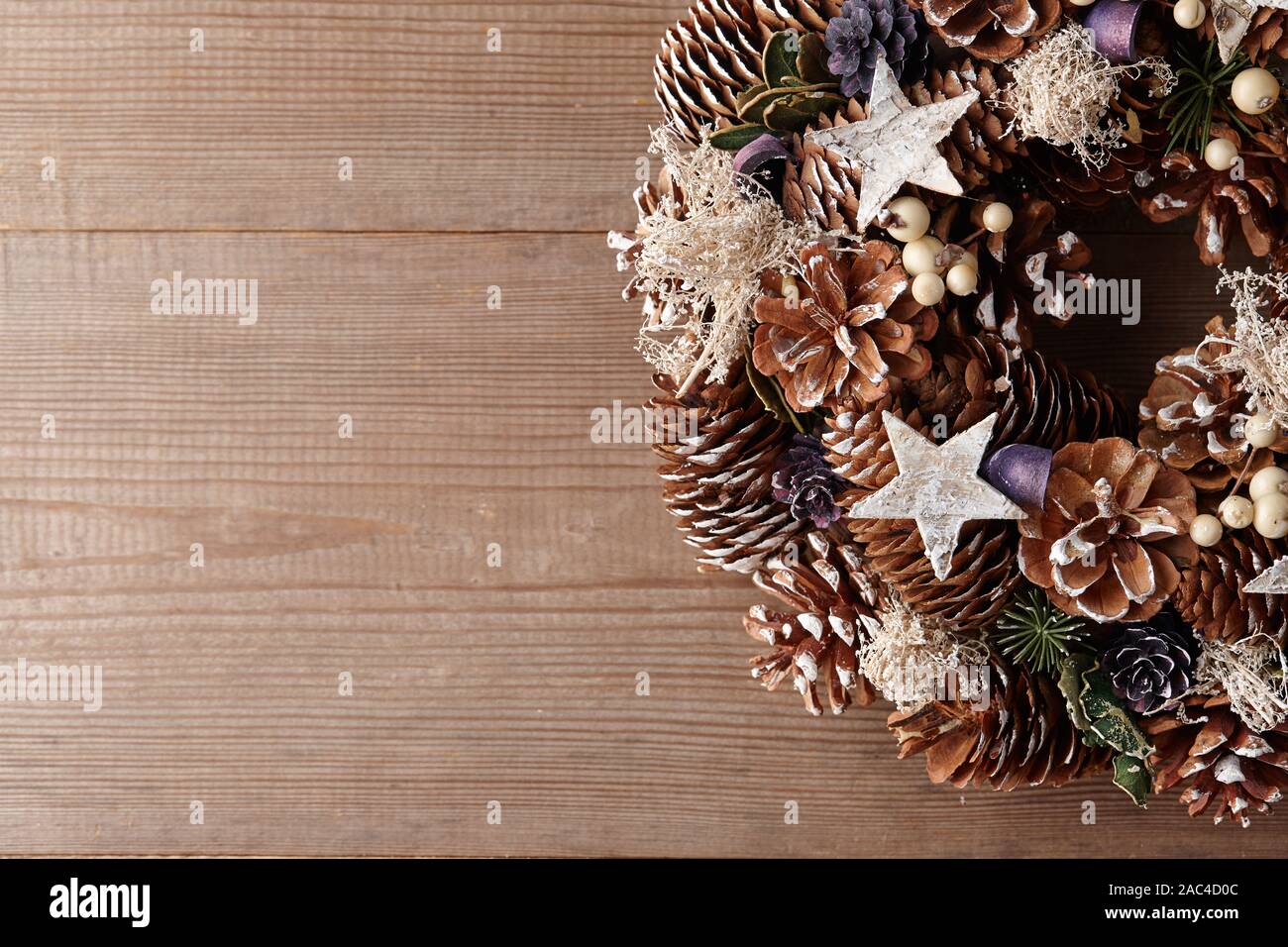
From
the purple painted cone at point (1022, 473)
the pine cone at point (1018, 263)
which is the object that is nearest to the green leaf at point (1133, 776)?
the purple painted cone at point (1022, 473)

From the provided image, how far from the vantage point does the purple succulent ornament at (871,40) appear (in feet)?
2.24

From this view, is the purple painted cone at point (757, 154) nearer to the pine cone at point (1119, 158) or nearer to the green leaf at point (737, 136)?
the green leaf at point (737, 136)

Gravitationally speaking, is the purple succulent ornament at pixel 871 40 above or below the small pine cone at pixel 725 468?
above

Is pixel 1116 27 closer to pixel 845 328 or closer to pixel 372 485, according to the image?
pixel 845 328

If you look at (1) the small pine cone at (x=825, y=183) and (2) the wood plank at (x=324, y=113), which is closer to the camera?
(1) the small pine cone at (x=825, y=183)

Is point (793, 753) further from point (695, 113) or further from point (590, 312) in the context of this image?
point (695, 113)

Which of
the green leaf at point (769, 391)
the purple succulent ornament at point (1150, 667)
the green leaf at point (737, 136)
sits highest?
the green leaf at point (737, 136)

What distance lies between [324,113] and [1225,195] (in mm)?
766

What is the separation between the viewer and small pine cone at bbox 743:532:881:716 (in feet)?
2.54

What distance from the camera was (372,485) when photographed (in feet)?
2.93

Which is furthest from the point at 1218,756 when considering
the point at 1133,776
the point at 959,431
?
the point at 959,431

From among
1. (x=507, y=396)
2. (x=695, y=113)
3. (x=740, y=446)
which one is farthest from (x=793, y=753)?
(x=695, y=113)

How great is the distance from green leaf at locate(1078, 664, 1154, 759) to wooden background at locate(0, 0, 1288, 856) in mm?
183

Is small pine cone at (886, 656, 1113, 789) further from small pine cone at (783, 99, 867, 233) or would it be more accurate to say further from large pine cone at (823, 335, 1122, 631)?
small pine cone at (783, 99, 867, 233)
